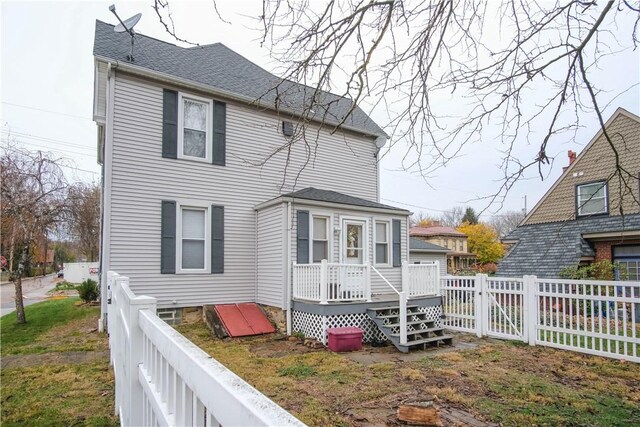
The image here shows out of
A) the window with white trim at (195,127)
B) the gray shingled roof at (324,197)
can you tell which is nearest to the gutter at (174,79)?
the window with white trim at (195,127)

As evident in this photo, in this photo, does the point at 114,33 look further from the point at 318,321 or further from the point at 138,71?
the point at 318,321

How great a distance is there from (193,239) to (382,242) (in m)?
5.28

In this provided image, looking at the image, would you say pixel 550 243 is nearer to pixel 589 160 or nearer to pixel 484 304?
pixel 589 160

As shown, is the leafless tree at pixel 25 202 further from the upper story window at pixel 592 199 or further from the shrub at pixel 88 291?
the upper story window at pixel 592 199

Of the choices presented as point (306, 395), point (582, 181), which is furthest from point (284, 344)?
point (582, 181)

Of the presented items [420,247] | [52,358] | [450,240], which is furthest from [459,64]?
[450,240]

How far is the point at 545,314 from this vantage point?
773cm

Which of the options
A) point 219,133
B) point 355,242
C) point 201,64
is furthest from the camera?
point 201,64

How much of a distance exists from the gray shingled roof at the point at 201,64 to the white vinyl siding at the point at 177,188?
61 centimetres

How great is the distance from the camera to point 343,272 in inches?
345

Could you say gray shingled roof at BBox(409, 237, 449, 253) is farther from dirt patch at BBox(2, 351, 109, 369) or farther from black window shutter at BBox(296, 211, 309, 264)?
dirt patch at BBox(2, 351, 109, 369)

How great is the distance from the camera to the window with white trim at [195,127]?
9500 mm

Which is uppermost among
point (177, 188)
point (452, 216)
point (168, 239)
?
point (452, 216)

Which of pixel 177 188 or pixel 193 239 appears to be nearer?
pixel 177 188
